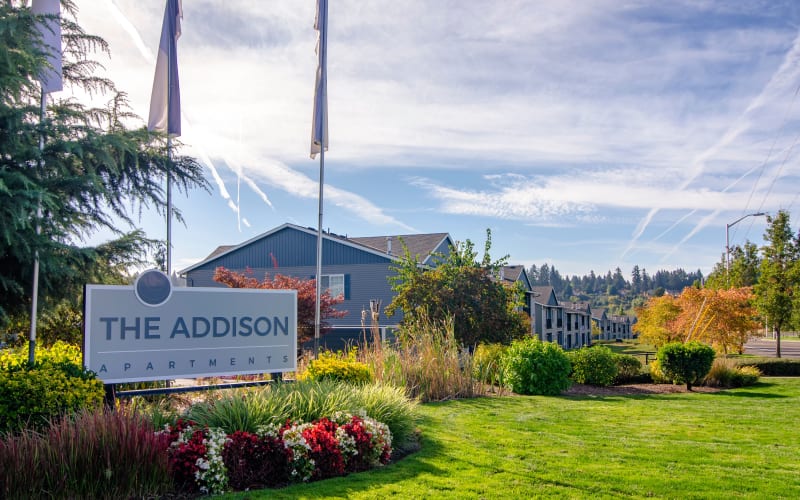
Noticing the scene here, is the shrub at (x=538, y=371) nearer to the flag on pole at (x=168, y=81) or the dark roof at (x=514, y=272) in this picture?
the flag on pole at (x=168, y=81)

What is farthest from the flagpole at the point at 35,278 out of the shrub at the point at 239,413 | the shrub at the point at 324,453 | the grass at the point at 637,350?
the grass at the point at 637,350

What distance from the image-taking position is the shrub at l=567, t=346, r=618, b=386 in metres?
16.2

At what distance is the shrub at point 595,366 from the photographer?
16.2 m

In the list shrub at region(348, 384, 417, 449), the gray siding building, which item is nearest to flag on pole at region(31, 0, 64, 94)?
shrub at region(348, 384, 417, 449)

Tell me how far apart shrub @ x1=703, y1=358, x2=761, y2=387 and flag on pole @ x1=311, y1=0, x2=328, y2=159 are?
41.6 feet

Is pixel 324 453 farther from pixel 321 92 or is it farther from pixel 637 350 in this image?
pixel 637 350

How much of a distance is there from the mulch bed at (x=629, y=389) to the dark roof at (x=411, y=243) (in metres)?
13.7

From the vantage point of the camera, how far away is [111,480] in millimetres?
5305

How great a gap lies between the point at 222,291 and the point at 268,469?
3699mm

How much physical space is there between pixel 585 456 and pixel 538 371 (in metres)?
6.84

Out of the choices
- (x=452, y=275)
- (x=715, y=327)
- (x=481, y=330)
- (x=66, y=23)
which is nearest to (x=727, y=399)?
(x=481, y=330)

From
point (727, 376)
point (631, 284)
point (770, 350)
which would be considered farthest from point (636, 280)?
point (727, 376)

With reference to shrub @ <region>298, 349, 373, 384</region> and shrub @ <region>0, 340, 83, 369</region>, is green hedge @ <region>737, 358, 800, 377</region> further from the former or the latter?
shrub @ <region>0, 340, 83, 369</region>

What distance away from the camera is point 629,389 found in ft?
52.5
